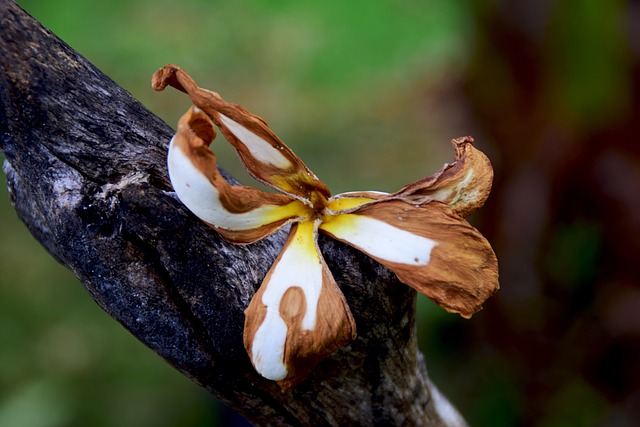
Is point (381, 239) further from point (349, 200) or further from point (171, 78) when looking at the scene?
point (171, 78)

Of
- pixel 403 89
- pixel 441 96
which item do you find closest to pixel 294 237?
pixel 441 96

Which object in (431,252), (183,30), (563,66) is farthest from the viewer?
(183,30)

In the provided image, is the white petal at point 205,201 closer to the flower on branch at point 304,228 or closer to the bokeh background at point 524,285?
the flower on branch at point 304,228

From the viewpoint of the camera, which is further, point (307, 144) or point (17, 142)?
point (307, 144)

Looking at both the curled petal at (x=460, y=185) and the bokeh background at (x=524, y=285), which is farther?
the bokeh background at (x=524, y=285)

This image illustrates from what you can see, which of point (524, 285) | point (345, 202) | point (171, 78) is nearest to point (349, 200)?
point (345, 202)

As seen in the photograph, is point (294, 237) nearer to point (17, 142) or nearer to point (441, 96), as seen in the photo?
point (17, 142)

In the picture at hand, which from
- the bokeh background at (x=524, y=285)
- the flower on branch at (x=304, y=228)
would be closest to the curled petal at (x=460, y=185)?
the flower on branch at (x=304, y=228)
